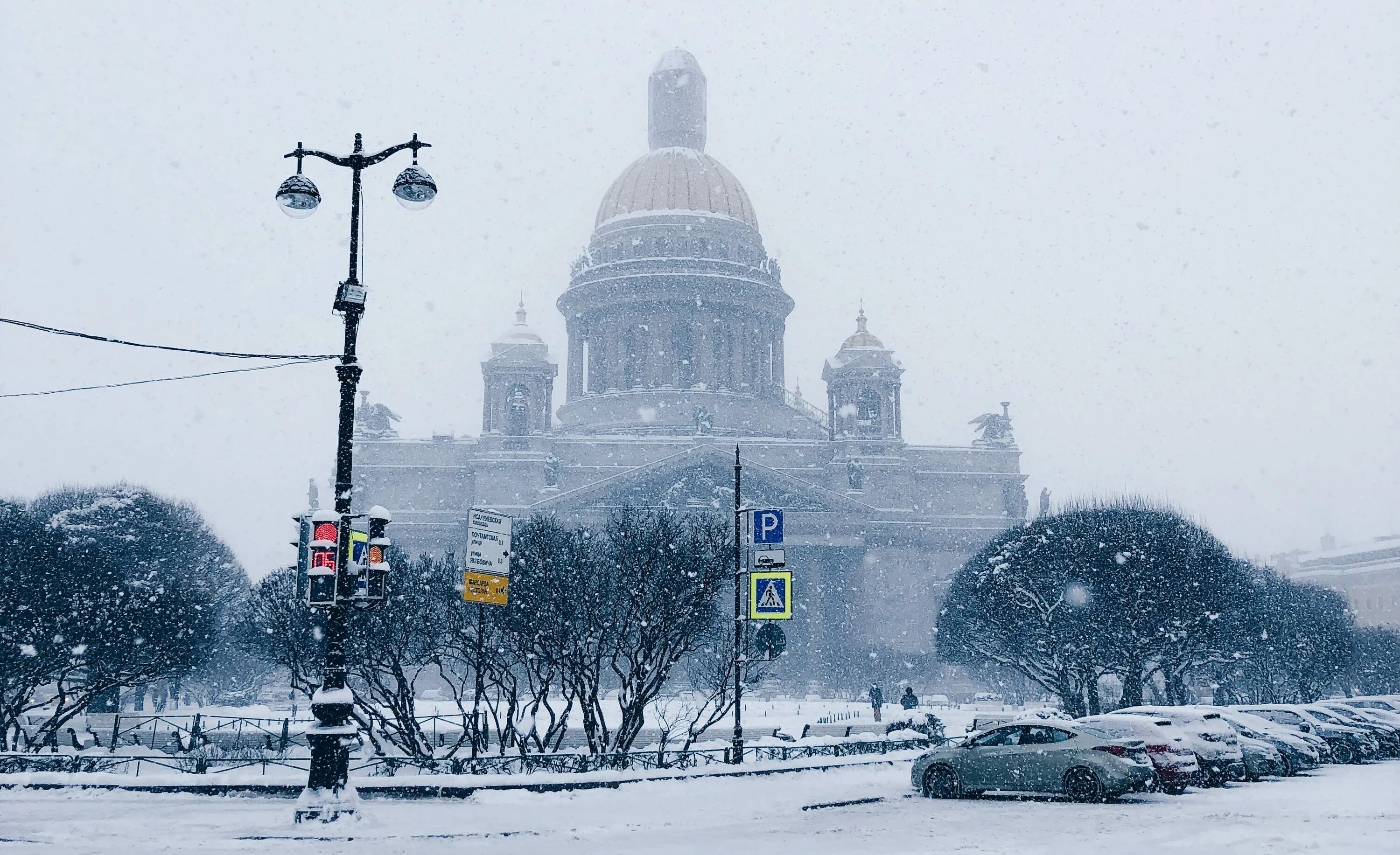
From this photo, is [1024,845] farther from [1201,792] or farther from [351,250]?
[351,250]

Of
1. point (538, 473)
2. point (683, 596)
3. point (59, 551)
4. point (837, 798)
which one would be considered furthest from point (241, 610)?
point (837, 798)

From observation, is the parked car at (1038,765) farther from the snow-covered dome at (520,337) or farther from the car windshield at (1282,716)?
the snow-covered dome at (520,337)

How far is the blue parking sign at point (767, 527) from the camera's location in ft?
79.9

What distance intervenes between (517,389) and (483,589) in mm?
57308

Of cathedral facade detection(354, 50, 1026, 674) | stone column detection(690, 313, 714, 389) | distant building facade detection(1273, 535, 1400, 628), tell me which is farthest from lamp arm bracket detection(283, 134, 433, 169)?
distant building facade detection(1273, 535, 1400, 628)

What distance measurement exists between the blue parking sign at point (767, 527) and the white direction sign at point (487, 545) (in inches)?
216

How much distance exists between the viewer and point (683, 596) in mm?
28734

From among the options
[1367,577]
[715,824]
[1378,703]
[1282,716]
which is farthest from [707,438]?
[1367,577]

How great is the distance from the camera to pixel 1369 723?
31.0m

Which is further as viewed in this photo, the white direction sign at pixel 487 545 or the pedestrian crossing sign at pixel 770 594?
the pedestrian crossing sign at pixel 770 594

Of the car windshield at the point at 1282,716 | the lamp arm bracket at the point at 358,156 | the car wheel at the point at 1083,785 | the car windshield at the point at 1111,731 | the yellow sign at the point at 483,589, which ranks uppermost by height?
the lamp arm bracket at the point at 358,156

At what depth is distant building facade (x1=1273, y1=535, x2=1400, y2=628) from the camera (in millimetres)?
134875

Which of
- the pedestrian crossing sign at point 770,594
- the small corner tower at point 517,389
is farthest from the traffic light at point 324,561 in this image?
the small corner tower at point 517,389

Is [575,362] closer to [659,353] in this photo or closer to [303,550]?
[659,353]
